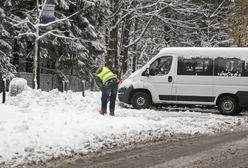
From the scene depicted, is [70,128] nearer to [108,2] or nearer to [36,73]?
[36,73]

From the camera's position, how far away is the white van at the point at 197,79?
1806cm

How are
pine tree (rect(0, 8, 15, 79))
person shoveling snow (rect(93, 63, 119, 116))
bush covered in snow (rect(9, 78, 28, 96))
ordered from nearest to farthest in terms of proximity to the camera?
1. person shoveling snow (rect(93, 63, 119, 116))
2. bush covered in snow (rect(9, 78, 28, 96))
3. pine tree (rect(0, 8, 15, 79))

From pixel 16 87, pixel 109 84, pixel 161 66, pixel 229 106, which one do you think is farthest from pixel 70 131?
pixel 16 87

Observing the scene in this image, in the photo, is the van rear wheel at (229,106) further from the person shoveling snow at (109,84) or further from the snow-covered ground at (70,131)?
the person shoveling snow at (109,84)

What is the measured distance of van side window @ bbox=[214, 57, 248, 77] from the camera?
59.0 feet

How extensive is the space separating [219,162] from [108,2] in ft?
75.2

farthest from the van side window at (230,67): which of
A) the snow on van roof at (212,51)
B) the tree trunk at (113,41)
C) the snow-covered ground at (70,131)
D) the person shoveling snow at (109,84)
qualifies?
the tree trunk at (113,41)

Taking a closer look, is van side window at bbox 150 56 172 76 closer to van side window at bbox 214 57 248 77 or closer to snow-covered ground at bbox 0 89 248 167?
van side window at bbox 214 57 248 77

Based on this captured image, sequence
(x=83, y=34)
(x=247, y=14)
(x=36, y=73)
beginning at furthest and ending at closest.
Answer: (x=247, y=14) < (x=83, y=34) < (x=36, y=73)

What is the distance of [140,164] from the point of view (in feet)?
28.2

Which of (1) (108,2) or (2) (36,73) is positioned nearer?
(2) (36,73)

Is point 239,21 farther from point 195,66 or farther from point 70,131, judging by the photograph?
point 70,131

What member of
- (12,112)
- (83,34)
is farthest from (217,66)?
(83,34)

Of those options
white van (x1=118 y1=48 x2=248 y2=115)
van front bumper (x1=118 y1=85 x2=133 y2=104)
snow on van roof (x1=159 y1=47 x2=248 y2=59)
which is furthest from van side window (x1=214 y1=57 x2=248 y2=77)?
van front bumper (x1=118 y1=85 x2=133 y2=104)
